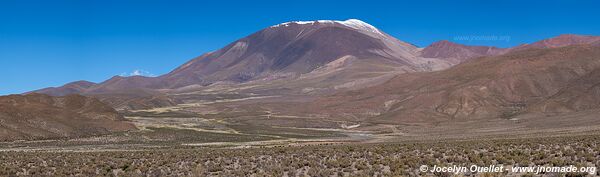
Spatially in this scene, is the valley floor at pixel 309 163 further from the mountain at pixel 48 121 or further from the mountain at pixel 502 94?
the mountain at pixel 502 94

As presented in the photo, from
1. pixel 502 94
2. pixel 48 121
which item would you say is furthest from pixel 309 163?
pixel 502 94

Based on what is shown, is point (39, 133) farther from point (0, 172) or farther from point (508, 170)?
point (508, 170)

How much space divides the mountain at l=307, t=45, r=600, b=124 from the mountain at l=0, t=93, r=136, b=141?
74384 mm

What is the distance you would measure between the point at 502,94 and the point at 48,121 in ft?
405

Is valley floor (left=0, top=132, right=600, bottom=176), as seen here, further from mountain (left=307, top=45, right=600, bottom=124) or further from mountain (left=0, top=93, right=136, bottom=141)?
mountain (left=307, top=45, right=600, bottom=124)

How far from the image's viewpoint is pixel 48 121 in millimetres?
94312

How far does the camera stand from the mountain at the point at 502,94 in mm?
153500

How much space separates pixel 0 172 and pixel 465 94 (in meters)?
149

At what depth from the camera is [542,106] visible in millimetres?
149125

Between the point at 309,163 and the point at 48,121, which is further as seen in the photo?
the point at 48,121

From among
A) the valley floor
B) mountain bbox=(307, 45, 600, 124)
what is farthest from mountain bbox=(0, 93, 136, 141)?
mountain bbox=(307, 45, 600, 124)

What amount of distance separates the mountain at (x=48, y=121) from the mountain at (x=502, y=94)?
74.4 meters

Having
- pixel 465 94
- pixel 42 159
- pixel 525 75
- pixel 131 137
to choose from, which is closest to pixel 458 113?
pixel 465 94

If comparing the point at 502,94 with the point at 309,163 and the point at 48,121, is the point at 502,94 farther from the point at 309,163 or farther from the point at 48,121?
the point at 309,163
